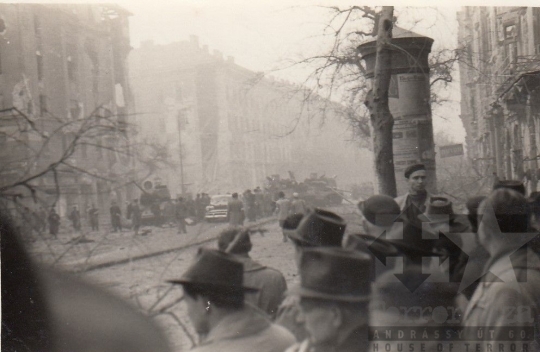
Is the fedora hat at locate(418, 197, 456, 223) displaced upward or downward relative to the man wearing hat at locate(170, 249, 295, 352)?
upward

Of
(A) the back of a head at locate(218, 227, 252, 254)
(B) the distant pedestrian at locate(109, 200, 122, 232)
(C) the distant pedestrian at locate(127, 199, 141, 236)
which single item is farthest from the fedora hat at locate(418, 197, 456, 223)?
(B) the distant pedestrian at locate(109, 200, 122, 232)

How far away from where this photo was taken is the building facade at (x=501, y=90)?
398 cm

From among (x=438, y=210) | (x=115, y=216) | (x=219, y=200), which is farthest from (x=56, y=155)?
(x=438, y=210)

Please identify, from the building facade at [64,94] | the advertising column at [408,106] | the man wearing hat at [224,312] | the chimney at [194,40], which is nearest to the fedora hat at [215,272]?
the man wearing hat at [224,312]

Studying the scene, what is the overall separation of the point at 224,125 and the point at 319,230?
3.40 feet

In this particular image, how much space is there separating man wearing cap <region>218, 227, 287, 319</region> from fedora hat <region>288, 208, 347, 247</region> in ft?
0.93

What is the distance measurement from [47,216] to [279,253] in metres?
1.55

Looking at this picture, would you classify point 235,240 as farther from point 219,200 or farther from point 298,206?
point 298,206

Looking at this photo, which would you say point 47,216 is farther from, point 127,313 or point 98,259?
point 127,313

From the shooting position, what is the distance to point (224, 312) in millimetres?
3098

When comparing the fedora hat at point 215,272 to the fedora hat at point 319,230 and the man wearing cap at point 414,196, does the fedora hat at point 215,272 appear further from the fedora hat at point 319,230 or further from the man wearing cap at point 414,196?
the man wearing cap at point 414,196

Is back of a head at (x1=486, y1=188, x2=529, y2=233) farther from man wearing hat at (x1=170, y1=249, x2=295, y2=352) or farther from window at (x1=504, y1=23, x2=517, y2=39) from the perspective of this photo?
man wearing hat at (x1=170, y1=249, x2=295, y2=352)

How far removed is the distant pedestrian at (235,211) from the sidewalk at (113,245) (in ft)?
0.18

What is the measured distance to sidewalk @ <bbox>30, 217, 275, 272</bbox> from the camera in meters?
3.53
